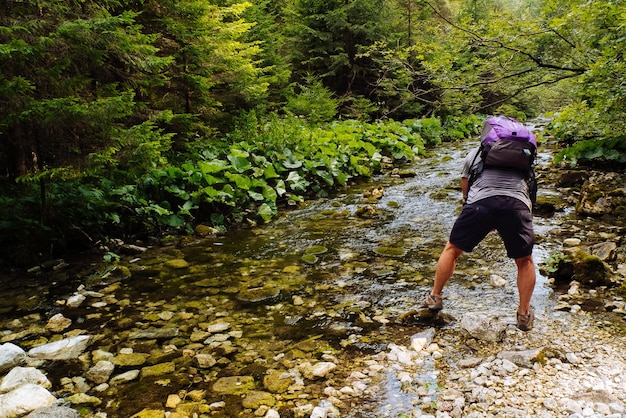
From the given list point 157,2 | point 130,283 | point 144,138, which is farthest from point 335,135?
point 130,283

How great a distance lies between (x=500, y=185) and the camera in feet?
11.5

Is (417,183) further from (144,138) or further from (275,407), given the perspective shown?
(275,407)

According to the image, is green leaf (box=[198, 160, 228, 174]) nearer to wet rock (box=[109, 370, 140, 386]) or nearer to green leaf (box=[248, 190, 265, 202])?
green leaf (box=[248, 190, 265, 202])

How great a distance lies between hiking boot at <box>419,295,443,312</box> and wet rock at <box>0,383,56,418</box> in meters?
3.07

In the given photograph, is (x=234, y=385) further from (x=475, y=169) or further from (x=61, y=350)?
(x=475, y=169)

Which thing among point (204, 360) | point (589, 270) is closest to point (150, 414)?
point (204, 360)

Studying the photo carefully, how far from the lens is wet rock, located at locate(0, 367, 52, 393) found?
2713 mm

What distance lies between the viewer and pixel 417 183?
9.98 metres

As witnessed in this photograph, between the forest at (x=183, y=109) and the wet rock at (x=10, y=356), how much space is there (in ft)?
5.89

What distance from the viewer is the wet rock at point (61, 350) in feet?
10.5

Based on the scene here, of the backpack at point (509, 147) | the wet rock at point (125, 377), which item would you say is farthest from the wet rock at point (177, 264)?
the backpack at point (509, 147)

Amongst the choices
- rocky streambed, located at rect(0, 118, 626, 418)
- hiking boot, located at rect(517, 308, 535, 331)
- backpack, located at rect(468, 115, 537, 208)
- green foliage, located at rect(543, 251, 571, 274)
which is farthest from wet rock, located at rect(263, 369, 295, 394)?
green foliage, located at rect(543, 251, 571, 274)

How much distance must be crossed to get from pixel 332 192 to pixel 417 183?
222cm

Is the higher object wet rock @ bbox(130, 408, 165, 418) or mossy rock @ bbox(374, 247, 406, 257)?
wet rock @ bbox(130, 408, 165, 418)
